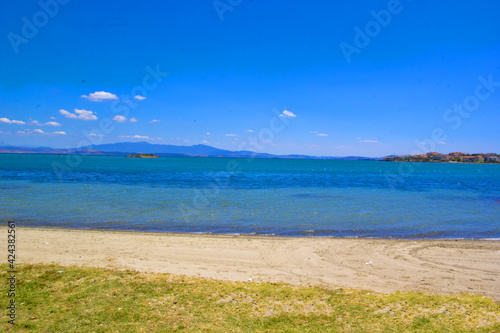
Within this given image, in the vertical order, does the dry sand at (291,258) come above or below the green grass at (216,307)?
below

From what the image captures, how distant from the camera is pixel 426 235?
18656 millimetres

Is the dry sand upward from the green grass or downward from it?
downward

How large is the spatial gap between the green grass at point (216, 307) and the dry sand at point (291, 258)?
4.68 feet

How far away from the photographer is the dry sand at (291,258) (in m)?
10.5

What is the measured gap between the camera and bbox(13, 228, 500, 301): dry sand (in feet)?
34.3

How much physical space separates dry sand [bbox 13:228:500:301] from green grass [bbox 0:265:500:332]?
1.43m

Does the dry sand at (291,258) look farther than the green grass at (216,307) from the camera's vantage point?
Yes

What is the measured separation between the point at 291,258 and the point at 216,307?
605 cm

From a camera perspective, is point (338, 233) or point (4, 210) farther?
point (4, 210)

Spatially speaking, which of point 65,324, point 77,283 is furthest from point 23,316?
point 77,283

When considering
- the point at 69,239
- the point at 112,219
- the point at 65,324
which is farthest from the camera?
the point at 112,219

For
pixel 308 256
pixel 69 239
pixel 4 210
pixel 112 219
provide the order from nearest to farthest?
pixel 308 256, pixel 69 239, pixel 112 219, pixel 4 210

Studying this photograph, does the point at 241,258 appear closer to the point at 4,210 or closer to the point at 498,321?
the point at 498,321

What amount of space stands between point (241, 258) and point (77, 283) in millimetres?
5947
